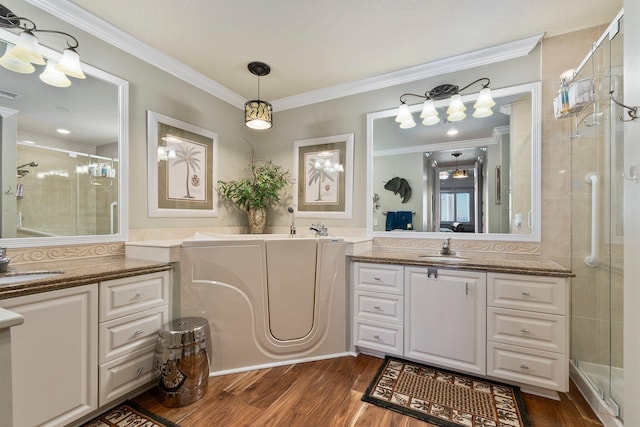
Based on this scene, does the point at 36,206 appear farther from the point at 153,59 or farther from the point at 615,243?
the point at 615,243

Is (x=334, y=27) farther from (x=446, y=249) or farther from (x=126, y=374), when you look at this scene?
(x=126, y=374)

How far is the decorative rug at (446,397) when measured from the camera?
1.57m

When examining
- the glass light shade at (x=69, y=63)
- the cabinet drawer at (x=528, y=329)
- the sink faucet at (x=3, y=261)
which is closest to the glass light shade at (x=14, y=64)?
the glass light shade at (x=69, y=63)

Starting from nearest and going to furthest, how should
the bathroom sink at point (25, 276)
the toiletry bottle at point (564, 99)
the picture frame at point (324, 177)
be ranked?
the bathroom sink at point (25, 276) → the toiletry bottle at point (564, 99) → the picture frame at point (324, 177)

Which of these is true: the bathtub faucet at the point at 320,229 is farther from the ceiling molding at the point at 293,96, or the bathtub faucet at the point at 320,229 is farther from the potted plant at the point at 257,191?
the ceiling molding at the point at 293,96

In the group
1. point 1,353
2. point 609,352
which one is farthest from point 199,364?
point 609,352

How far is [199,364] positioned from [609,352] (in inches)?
99.2

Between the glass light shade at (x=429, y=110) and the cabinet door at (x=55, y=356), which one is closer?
the cabinet door at (x=55, y=356)

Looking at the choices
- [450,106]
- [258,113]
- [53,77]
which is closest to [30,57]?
[53,77]

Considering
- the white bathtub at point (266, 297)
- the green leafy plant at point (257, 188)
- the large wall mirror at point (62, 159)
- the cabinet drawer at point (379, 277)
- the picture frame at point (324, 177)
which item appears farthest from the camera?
the green leafy plant at point (257, 188)

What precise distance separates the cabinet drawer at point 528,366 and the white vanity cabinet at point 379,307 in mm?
614

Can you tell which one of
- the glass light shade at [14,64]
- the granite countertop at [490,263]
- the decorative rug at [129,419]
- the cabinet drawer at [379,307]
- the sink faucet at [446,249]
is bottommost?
the decorative rug at [129,419]

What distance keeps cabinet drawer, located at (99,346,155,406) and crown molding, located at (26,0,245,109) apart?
2180 millimetres

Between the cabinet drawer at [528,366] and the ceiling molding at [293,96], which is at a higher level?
the ceiling molding at [293,96]
